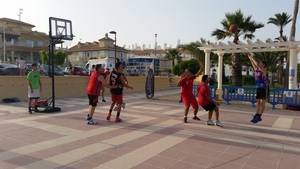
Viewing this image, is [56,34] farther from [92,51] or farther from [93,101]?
[92,51]

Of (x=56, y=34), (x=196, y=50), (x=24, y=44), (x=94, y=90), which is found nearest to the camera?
(x=94, y=90)

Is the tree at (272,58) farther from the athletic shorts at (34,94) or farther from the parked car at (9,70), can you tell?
the athletic shorts at (34,94)

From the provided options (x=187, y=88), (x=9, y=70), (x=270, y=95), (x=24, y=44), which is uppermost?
(x=24, y=44)

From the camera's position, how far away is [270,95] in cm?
1496

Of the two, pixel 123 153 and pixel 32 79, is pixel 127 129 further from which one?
pixel 32 79

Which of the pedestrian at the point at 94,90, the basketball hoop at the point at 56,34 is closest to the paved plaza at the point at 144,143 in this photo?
the pedestrian at the point at 94,90

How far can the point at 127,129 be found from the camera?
8.85 meters

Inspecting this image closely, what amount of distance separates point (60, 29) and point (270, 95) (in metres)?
8.74

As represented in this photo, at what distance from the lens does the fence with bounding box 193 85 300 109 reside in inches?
567

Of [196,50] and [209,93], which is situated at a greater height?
[196,50]

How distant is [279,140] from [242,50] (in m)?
9.19

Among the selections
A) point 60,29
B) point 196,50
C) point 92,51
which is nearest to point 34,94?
point 60,29

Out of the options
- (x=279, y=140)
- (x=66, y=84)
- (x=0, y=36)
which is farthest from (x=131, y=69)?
(x=279, y=140)

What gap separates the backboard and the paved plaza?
115 inches
